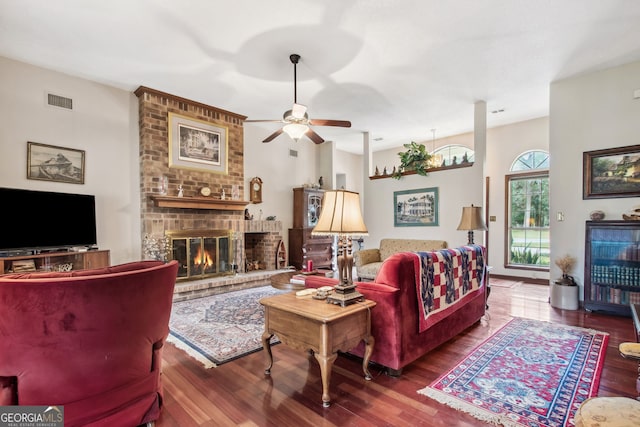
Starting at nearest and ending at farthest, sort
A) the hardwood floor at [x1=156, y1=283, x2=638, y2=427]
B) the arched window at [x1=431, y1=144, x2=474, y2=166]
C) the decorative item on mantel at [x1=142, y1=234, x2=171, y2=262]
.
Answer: the hardwood floor at [x1=156, y1=283, x2=638, y2=427] → the decorative item on mantel at [x1=142, y1=234, x2=171, y2=262] → the arched window at [x1=431, y1=144, x2=474, y2=166]

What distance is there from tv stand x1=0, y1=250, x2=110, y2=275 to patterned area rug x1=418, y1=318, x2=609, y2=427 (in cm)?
412

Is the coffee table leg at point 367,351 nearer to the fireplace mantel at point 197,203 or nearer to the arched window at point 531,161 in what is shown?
the fireplace mantel at point 197,203

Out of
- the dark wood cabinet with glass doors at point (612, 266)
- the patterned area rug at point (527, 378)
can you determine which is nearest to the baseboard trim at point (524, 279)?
the dark wood cabinet with glass doors at point (612, 266)

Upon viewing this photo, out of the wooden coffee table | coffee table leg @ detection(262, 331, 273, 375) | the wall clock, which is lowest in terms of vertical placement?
coffee table leg @ detection(262, 331, 273, 375)

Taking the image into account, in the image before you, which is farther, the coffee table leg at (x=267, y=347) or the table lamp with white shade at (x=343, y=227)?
the coffee table leg at (x=267, y=347)

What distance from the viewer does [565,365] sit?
8.18 feet

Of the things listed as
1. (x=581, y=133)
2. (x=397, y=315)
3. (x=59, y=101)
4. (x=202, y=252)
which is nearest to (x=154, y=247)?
(x=202, y=252)

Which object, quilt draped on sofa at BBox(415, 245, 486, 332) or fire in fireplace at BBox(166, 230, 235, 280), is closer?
quilt draped on sofa at BBox(415, 245, 486, 332)

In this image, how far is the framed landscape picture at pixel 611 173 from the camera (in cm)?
393

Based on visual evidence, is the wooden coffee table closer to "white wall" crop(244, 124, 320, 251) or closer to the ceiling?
the ceiling

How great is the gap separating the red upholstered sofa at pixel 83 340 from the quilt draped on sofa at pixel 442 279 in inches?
71.3

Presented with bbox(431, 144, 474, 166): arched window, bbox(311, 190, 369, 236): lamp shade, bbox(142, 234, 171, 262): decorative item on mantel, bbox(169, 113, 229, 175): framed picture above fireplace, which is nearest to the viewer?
bbox(311, 190, 369, 236): lamp shade

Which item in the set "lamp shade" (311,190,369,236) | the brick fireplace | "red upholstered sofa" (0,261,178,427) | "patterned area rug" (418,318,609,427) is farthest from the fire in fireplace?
"patterned area rug" (418,318,609,427)

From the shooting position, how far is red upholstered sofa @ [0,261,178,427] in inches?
54.5
